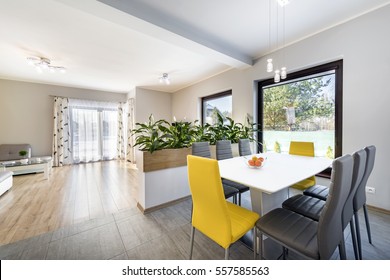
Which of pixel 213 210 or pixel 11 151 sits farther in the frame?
pixel 11 151

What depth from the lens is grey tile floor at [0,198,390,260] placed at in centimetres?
146

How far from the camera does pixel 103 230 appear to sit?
1849mm

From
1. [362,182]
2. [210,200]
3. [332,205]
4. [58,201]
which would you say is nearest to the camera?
[332,205]

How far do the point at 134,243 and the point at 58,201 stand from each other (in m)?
1.91

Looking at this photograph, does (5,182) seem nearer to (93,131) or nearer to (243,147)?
(93,131)

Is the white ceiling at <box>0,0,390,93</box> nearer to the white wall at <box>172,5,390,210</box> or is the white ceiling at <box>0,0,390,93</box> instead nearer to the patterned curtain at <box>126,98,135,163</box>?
the white wall at <box>172,5,390,210</box>

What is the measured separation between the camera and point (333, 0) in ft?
6.31

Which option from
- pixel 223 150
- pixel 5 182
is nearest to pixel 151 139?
pixel 223 150

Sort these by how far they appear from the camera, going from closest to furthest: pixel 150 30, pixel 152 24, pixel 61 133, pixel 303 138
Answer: pixel 152 24 → pixel 150 30 → pixel 303 138 → pixel 61 133

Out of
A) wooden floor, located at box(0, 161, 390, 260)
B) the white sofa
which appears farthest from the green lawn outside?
the white sofa

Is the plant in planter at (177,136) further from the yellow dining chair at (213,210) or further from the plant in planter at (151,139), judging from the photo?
the yellow dining chair at (213,210)

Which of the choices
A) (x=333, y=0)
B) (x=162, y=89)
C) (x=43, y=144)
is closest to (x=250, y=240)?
(x=333, y=0)

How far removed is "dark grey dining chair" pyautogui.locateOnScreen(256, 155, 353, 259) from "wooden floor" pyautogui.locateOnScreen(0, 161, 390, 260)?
1.58 ft

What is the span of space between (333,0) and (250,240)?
2972 mm
